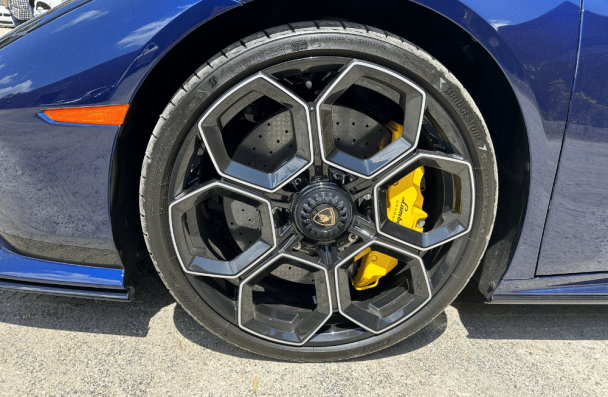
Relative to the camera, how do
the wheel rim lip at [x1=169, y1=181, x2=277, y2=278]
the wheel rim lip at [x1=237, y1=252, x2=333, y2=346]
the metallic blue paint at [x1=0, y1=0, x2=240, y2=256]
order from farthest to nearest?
the wheel rim lip at [x1=237, y1=252, x2=333, y2=346]
the wheel rim lip at [x1=169, y1=181, x2=277, y2=278]
the metallic blue paint at [x1=0, y1=0, x2=240, y2=256]

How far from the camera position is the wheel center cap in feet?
4.25

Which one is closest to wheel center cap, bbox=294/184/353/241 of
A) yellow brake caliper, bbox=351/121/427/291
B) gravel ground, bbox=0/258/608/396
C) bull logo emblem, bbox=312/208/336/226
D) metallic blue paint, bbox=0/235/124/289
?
bull logo emblem, bbox=312/208/336/226

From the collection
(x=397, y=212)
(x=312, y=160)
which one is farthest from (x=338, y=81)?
(x=397, y=212)

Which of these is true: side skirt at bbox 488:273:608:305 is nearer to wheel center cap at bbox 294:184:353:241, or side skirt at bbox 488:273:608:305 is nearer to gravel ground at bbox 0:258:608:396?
gravel ground at bbox 0:258:608:396

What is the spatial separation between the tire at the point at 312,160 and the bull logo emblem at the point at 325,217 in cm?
4

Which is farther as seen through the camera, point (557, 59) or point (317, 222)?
point (317, 222)

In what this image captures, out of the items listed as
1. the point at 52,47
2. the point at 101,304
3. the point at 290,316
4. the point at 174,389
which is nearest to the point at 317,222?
the point at 290,316

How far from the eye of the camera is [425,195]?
152 cm

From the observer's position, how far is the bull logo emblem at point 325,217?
4.27 feet

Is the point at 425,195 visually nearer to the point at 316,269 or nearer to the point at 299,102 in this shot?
the point at 316,269

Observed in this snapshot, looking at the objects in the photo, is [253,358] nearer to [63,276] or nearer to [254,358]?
[254,358]

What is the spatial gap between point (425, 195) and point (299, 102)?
2.04 feet

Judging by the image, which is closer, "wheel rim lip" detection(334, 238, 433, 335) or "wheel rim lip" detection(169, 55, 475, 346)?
"wheel rim lip" detection(169, 55, 475, 346)

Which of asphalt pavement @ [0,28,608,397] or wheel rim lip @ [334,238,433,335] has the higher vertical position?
wheel rim lip @ [334,238,433,335]
